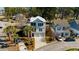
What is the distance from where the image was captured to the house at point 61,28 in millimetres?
2357

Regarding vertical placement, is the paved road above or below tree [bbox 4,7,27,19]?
below

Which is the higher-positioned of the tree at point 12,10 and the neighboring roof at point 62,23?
the tree at point 12,10

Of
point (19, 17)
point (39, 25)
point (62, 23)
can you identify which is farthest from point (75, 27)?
point (19, 17)

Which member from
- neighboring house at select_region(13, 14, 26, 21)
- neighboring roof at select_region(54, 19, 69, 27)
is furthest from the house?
neighboring house at select_region(13, 14, 26, 21)

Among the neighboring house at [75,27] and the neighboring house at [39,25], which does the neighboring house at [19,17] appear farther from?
the neighboring house at [75,27]

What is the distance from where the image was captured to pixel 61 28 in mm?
2359

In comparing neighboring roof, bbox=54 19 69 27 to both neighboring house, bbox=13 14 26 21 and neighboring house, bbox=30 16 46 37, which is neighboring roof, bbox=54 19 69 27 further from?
neighboring house, bbox=13 14 26 21

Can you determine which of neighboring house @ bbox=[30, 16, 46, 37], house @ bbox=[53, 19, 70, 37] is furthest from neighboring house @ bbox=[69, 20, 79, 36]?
neighboring house @ bbox=[30, 16, 46, 37]

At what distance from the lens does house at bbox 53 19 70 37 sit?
236cm

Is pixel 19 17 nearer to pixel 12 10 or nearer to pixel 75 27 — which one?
pixel 12 10

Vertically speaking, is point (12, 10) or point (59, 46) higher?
point (12, 10)

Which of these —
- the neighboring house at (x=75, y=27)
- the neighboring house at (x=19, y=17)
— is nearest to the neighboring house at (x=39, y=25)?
the neighboring house at (x=19, y=17)

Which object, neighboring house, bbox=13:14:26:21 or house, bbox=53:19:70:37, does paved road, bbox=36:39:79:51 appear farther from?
neighboring house, bbox=13:14:26:21

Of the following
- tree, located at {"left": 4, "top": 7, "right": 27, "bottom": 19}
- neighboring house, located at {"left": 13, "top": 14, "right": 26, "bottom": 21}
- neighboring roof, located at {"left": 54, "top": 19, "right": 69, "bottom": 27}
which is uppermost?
tree, located at {"left": 4, "top": 7, "right": 27, "bottom": 19}
